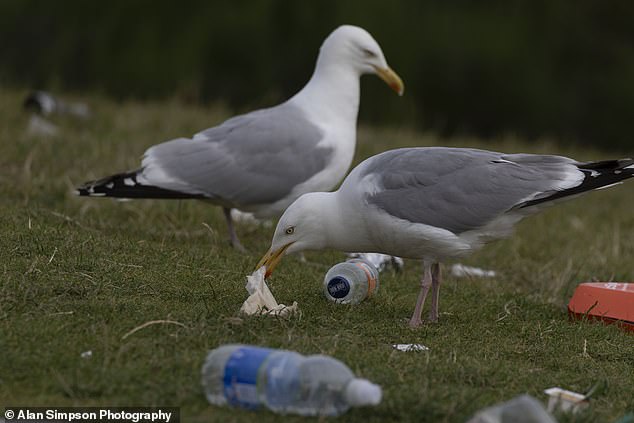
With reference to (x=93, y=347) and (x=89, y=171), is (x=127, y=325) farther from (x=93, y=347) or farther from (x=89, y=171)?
(x=89, y=171)

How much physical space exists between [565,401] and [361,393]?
26.9 inches

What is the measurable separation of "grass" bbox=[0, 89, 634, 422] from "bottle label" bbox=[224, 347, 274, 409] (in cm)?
6

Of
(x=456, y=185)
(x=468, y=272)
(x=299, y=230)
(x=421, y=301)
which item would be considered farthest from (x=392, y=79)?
(x=421, y=301)

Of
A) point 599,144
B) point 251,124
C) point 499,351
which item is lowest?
point 599,144

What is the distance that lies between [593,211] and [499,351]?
448 centimetres

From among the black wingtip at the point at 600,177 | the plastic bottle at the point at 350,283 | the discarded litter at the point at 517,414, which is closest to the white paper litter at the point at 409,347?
the plastic bottle at the point at 350,283

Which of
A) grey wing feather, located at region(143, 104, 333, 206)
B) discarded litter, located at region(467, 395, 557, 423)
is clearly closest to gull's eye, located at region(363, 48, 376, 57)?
grey wing feather, located at region(143, 104, 333, 206)

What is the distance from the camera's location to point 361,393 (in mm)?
2689

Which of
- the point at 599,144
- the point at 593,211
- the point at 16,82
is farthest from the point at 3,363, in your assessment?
the point at 599,144

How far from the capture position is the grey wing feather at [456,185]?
4102 millimetres

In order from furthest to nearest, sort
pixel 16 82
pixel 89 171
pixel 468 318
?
pixel 16 82
pixel 89 171
pixel 468 318

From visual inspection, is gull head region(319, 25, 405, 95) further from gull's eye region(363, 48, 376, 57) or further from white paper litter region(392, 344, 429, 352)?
white paper litter region(392, 344, 429, 352)

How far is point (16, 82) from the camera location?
1134 centimetres

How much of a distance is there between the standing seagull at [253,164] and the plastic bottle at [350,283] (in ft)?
3.87
